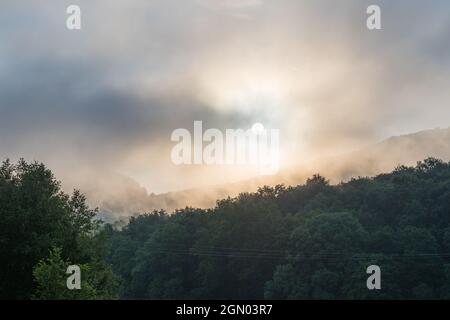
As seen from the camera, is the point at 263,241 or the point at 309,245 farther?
the point at 263,241

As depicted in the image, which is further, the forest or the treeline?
the treeline

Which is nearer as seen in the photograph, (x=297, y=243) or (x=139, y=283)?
(x=297, y=243)

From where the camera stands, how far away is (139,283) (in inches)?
5167

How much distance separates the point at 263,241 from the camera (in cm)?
11462

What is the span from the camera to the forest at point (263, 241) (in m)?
47.8

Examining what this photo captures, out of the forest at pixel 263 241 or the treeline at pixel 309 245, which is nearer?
the forest at pixel 263 241

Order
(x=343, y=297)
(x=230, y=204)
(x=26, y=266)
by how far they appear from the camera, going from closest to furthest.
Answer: (x=26, y=266)
(x=343, y=297)
(x=230, y=204)

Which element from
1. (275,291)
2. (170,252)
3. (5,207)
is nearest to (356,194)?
(275,291)

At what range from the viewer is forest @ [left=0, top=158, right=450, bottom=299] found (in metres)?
47.8

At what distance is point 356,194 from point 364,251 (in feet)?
69.3

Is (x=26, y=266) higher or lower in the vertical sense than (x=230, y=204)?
lower

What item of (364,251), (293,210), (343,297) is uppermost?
(293,210)

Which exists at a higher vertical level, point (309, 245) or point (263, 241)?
point (263, 241)
